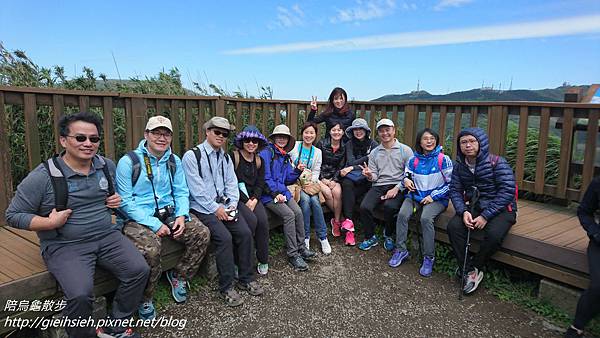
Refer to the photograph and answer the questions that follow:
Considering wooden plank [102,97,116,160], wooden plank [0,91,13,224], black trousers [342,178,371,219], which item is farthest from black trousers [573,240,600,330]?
wooden plank [0,91,13,224]

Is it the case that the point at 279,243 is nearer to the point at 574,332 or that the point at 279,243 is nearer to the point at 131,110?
the point at 131,110

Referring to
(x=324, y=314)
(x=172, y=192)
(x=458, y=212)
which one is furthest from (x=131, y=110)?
(x=458, y=212)

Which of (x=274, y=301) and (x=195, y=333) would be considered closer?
(x=195, y=333)

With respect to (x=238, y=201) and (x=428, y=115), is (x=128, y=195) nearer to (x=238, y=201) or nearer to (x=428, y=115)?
(x=238, y=201)

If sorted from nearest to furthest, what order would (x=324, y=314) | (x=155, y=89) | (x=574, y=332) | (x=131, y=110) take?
(x=574, y=332) < (x=324, y=314) < (x=131, y=110) < (x=155, y=89)

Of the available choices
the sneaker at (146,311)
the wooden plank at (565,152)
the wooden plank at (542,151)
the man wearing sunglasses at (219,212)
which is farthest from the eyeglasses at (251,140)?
the wooden plank at (565,152)

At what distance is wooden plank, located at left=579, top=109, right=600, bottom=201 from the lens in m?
4.35

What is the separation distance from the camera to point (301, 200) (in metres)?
4.69

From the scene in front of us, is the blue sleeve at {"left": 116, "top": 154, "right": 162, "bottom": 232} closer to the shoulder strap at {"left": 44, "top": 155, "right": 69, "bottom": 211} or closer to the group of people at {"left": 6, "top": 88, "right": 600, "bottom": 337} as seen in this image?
the group of people at {"left": 6, "top": 88, "right": 600, "bottom": 337}

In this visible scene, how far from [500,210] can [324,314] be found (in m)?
1.96

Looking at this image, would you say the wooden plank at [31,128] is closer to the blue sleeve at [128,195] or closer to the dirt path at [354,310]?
the blue sleeve at [128,195]

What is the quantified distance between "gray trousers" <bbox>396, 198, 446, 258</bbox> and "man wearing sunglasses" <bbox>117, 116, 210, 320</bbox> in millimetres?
2201

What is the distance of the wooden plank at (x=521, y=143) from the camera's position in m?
4.84

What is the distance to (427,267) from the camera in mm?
4137
